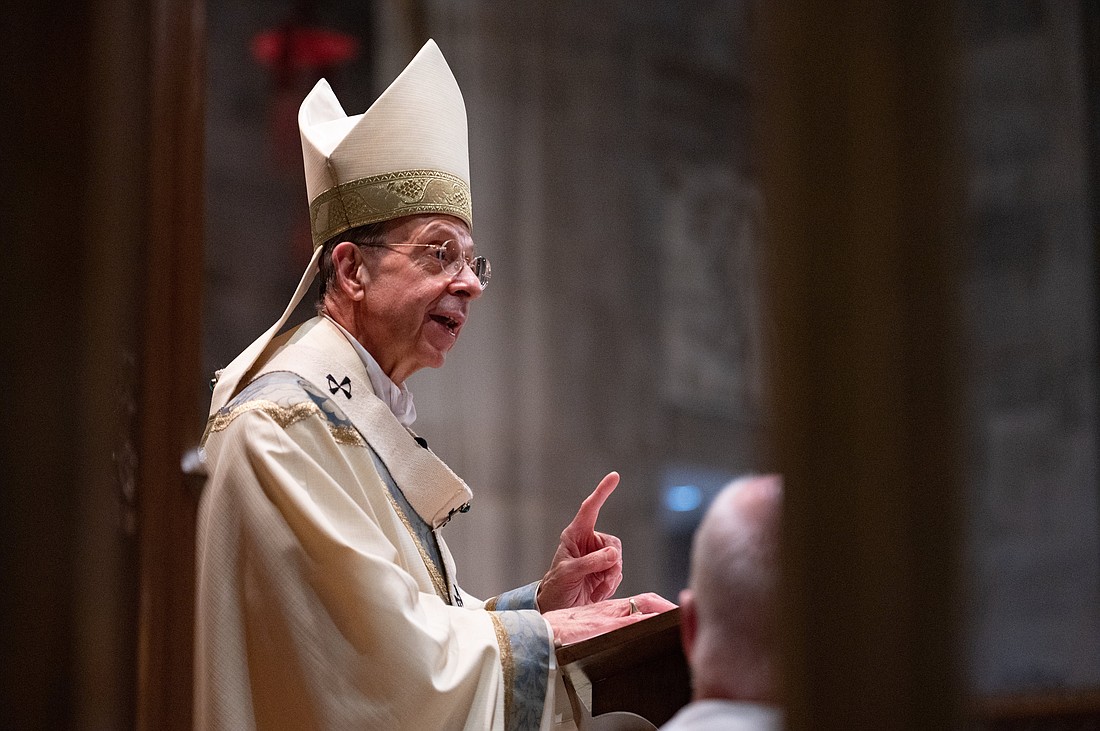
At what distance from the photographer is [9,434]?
1.47 meters

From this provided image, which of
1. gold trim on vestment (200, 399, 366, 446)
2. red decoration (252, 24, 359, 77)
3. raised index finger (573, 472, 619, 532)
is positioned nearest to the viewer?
gold trim on vestment (200, 399, 366, 446)

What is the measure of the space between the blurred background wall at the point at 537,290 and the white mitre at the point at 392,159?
539mm

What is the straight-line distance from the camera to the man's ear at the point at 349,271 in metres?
3.90

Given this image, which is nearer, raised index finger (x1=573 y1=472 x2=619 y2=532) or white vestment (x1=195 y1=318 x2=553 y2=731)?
white vestment (x1=195 y1=318 x2=553 y2=731)

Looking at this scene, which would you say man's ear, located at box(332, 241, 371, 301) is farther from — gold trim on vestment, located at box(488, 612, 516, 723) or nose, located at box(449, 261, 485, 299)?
gold trim on vestment, located at box(488, 612, 516, 723)

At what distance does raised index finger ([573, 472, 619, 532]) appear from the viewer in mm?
3461

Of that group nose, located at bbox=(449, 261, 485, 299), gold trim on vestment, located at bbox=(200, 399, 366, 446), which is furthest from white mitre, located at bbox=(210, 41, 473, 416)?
gold trim on vestment, located at bbox=(200, 399, 366, 446)

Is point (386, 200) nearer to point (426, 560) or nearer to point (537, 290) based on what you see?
point (426, 560)

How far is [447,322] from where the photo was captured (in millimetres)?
3906

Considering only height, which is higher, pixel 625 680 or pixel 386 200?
Answer: pixel 386 200

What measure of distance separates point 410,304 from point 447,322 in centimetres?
12

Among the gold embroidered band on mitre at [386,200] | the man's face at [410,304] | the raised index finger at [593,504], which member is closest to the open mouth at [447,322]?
the man's face at [410,304]

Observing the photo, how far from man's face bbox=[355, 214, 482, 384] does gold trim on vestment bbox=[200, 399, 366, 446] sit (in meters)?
0.43

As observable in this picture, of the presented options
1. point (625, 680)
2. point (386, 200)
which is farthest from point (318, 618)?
point (386, 200)
